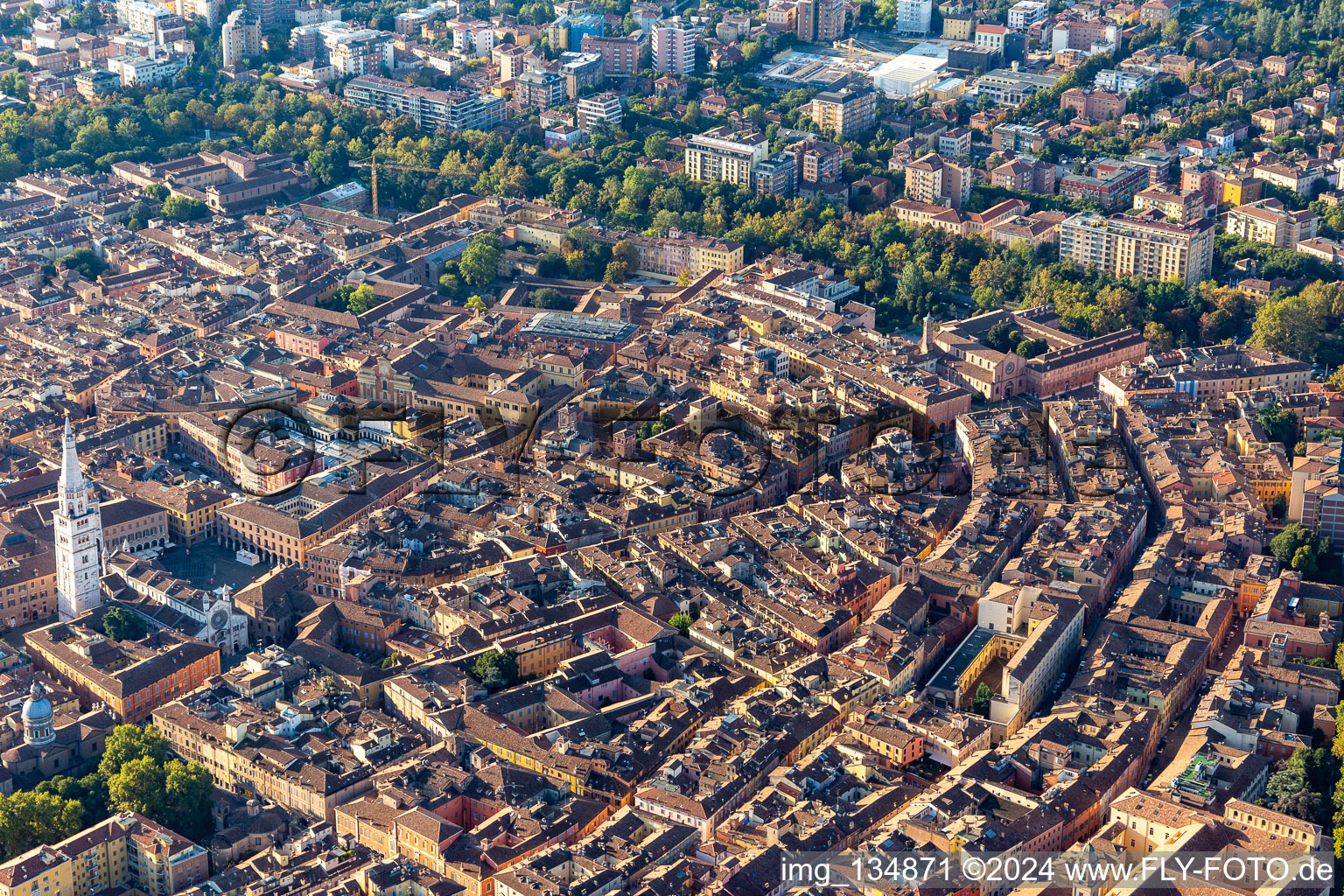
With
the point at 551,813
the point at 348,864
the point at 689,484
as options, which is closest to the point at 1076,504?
the point at 689,484

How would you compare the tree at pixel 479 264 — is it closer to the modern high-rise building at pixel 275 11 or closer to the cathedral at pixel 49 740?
the cathedral at pixel 49 740

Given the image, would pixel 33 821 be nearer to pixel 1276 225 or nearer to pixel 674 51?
pixel 1276 225

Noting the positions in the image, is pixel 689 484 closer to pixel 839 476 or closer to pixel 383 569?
pixel 839 476

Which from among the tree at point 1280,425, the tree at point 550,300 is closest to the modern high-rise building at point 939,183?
the tree at point 550,300

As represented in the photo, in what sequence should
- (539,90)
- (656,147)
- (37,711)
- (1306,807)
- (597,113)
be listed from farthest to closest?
(539,90)
(597,113)
(656,147)
(37,711)
(1306,807)

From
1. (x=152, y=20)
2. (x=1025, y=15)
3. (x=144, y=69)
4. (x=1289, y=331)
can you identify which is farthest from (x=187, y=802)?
(x=1025, y=15)

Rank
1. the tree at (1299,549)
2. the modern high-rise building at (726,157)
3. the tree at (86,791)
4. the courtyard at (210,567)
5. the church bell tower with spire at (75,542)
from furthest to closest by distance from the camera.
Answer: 1. the modern high-rise building at (726,157)
2. the courtyard at (210,567)
3. the tree at (1299,549)
4. the church bell tower with spire at (75,542)
5. the tree at (86,791)

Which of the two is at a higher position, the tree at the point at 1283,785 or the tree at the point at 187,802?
the tree at the point at 1283,785
